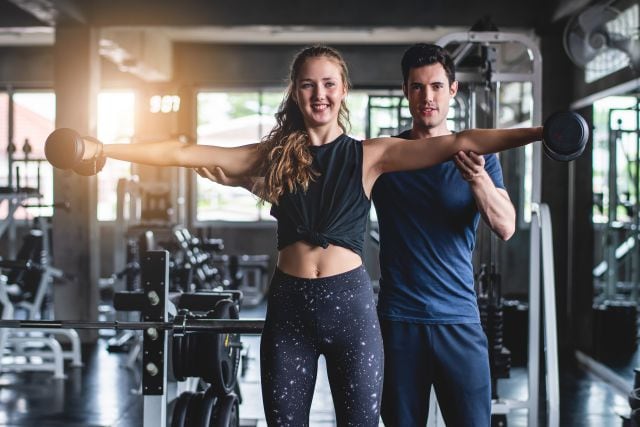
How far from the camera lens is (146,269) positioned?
207 centimetres

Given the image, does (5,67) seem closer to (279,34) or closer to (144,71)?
(144,71)

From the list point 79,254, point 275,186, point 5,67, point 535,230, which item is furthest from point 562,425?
point 5,67

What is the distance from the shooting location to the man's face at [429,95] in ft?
5.98

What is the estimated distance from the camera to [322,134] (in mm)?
1654

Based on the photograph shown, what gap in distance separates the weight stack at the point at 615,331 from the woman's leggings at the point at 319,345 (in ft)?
14.8

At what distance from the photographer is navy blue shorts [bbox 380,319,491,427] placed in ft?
5.71

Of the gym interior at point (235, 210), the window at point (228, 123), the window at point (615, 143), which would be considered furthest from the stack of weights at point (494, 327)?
the window at point (228, 123)

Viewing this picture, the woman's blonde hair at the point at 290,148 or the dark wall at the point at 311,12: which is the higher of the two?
the dark wall at the point at 311,12

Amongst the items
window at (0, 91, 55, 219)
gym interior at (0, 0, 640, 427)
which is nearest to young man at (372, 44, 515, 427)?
gym interior at (0, 0, 640, 427)

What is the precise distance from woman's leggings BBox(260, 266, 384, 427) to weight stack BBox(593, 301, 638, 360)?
14.8ft

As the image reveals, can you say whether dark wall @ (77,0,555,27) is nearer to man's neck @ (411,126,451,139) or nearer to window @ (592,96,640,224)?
window @ (592,96,640,224)

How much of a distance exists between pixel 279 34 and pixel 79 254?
152 inches

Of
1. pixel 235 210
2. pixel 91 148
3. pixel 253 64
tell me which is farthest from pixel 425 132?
pixel 235 210

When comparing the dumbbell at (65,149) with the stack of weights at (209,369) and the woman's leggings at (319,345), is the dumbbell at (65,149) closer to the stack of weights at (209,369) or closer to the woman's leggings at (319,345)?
the woman's leggings at (319,345)
